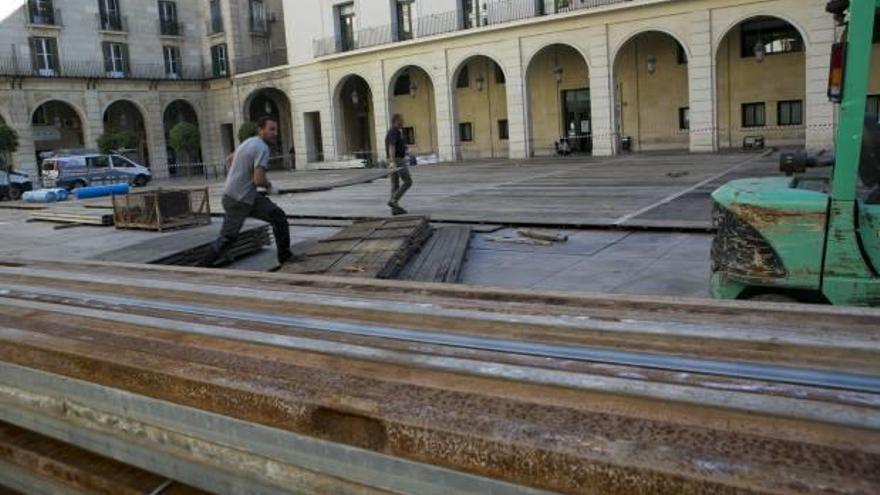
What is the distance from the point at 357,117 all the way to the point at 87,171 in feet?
48.4

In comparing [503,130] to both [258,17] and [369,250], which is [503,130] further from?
[369,250]

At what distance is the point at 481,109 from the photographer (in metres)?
36.3

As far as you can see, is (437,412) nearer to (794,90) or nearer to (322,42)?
(794,90)

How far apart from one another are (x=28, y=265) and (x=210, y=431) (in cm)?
432

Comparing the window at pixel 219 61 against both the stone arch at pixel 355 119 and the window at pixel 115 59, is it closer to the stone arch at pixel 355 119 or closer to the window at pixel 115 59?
the window at pixel 115 59

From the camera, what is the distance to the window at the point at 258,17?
46031 mm

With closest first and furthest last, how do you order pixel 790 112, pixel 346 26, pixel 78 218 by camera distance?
pixel 78 218 → pixel 790 112 → pixel 346 26

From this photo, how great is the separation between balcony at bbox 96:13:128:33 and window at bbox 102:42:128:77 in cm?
80

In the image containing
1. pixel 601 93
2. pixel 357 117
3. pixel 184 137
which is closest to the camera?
pixel 601 93

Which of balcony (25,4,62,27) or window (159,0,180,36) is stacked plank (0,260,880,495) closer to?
balcony (25,4,62,27)

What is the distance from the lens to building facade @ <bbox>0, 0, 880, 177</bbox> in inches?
1083

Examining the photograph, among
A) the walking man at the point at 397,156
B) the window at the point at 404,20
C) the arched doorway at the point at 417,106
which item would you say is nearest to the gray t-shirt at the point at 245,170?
the walking man at the point at 397,156

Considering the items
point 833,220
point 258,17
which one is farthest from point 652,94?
point 833,220

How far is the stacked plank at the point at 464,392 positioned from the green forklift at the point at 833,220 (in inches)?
78.6
